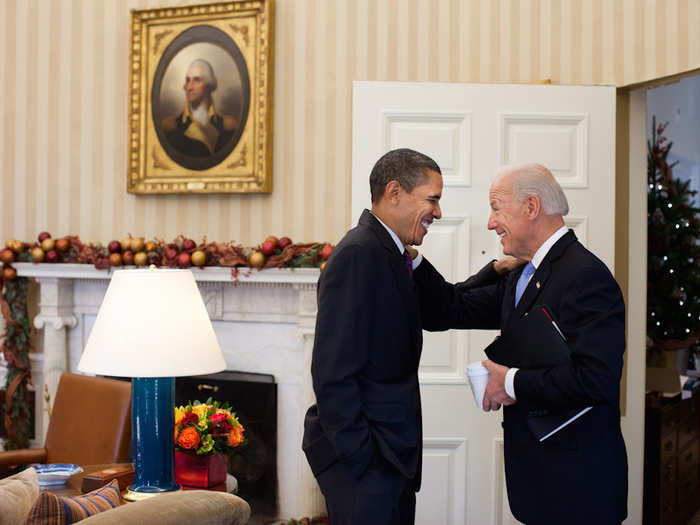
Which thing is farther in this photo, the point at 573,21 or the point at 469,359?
the point at 573,21

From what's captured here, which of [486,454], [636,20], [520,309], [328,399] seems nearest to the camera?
[328,399]

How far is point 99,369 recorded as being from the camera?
2150 mm

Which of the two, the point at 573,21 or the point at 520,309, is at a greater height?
the point at 573,21

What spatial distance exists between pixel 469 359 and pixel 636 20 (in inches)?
73.0

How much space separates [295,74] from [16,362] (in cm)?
234

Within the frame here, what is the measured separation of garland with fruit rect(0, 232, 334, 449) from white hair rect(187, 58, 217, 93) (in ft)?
2.87

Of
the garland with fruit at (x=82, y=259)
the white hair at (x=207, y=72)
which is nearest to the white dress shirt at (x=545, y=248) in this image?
the garland with fruit at (x=82, y=259)

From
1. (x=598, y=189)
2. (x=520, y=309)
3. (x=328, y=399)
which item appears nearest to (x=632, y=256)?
(x=598, y=189)

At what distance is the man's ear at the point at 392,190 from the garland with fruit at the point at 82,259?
5.26ft

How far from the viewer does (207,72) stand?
4.06m

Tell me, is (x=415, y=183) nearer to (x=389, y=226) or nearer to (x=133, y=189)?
(x=389, y=226)

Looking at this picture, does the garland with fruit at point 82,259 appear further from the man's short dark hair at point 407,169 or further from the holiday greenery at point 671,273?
the holiday greenery at point 671,273

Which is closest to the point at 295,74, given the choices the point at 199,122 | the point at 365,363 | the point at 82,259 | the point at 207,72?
the point at 207,72

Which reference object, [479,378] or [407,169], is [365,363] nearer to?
[479,378]
